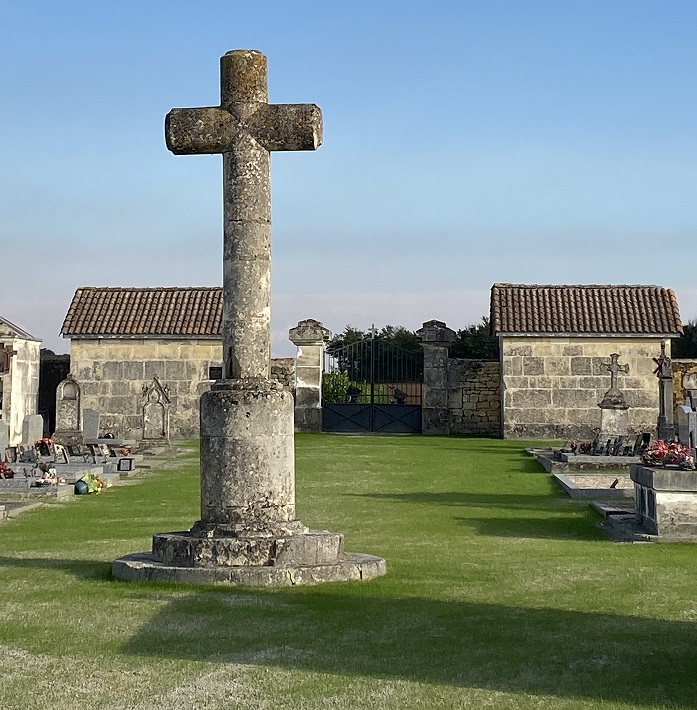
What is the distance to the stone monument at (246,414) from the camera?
324 inches

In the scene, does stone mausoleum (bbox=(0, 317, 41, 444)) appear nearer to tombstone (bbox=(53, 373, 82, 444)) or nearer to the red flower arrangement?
tombstone (bbox=(53, 373, 82, 444))

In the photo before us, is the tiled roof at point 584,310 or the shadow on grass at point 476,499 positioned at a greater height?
the tiled roof at point 584,310

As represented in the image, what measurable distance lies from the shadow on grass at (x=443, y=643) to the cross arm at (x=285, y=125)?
3450 mm

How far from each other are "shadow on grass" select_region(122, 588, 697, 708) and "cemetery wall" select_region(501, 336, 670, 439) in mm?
21303

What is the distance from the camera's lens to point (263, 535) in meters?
8.39

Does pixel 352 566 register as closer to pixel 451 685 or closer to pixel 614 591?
pixel 614 591

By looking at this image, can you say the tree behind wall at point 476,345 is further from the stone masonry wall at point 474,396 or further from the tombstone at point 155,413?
the tombstone at point 155,413

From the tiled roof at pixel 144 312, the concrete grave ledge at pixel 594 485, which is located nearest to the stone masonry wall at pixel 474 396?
the tiled roof at pixel 144 312

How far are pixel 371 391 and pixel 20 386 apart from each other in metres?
8.69

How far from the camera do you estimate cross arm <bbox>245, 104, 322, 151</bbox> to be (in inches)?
349

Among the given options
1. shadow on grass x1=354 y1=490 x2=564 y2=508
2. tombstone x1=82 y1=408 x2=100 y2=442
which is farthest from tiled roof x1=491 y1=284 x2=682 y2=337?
shadow on grass x1=354 y1=490 x2=564 y2=508

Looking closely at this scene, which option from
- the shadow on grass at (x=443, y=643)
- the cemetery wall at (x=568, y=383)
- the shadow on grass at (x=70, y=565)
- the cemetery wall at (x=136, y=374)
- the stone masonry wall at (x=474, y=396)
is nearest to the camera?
the shadow on grass at (x=443, y=643)

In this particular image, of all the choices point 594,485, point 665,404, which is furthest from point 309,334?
point 594,485

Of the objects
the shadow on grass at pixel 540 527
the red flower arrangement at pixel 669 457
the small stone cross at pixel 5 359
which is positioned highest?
the small stone cross at pixel 5 359
